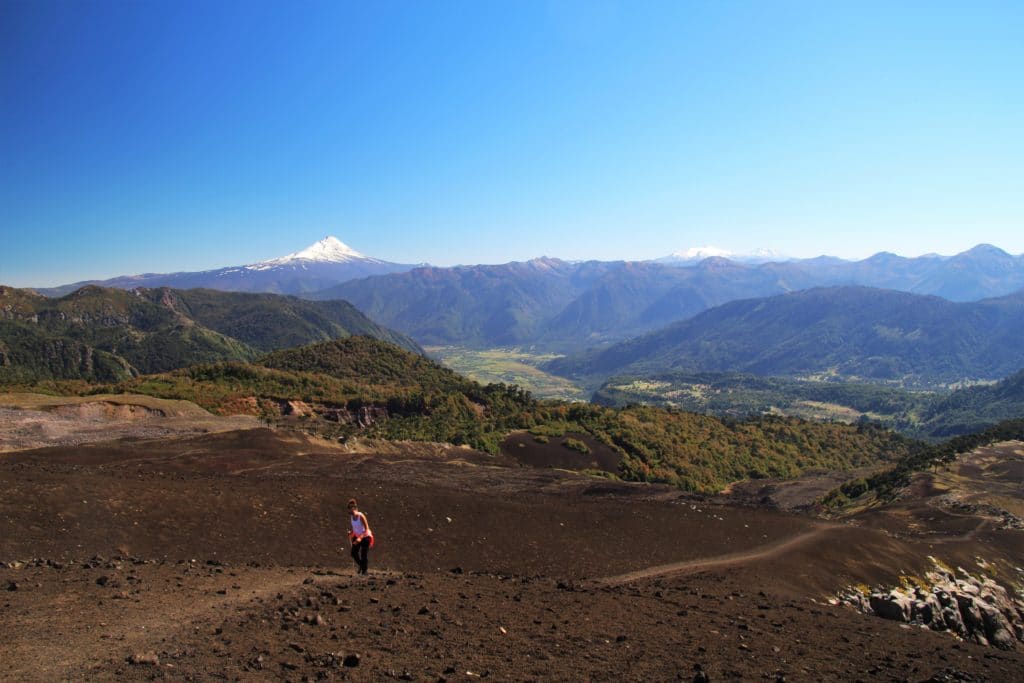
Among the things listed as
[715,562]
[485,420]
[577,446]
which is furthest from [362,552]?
[485,420]

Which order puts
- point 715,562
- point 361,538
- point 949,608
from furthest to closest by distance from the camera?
point 715,562 < point 949,608 < point 361,538

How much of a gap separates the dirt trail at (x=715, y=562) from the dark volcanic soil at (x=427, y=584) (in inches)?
4.3

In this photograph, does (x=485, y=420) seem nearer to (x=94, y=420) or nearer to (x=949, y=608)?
(x=94, y=420)

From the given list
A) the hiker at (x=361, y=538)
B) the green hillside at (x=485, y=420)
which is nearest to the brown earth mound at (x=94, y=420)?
the green hillside at (x=485, y=420)

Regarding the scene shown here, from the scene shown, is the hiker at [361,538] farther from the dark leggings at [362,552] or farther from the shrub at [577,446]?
the shrub at [577,446]

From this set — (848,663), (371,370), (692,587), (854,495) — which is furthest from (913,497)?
(371,370)

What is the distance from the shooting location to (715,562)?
19250 mm

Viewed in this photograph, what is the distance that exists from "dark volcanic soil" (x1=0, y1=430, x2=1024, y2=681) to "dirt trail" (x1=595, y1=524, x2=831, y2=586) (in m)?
0.11

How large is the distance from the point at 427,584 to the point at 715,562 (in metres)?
11.1

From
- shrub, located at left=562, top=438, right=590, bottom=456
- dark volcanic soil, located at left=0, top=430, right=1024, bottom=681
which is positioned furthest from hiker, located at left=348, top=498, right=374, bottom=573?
shrub, located at left=562, top=438, right=590, bottom=456

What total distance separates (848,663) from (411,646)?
863 centimetres

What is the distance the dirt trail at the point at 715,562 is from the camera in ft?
55.6

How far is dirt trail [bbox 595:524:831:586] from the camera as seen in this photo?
16938 mm

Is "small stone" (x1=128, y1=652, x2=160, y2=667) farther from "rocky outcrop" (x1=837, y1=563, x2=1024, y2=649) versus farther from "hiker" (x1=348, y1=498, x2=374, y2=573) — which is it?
"rocky outcrop" (x1=837, y1=563, x2=1024, y2=649)
